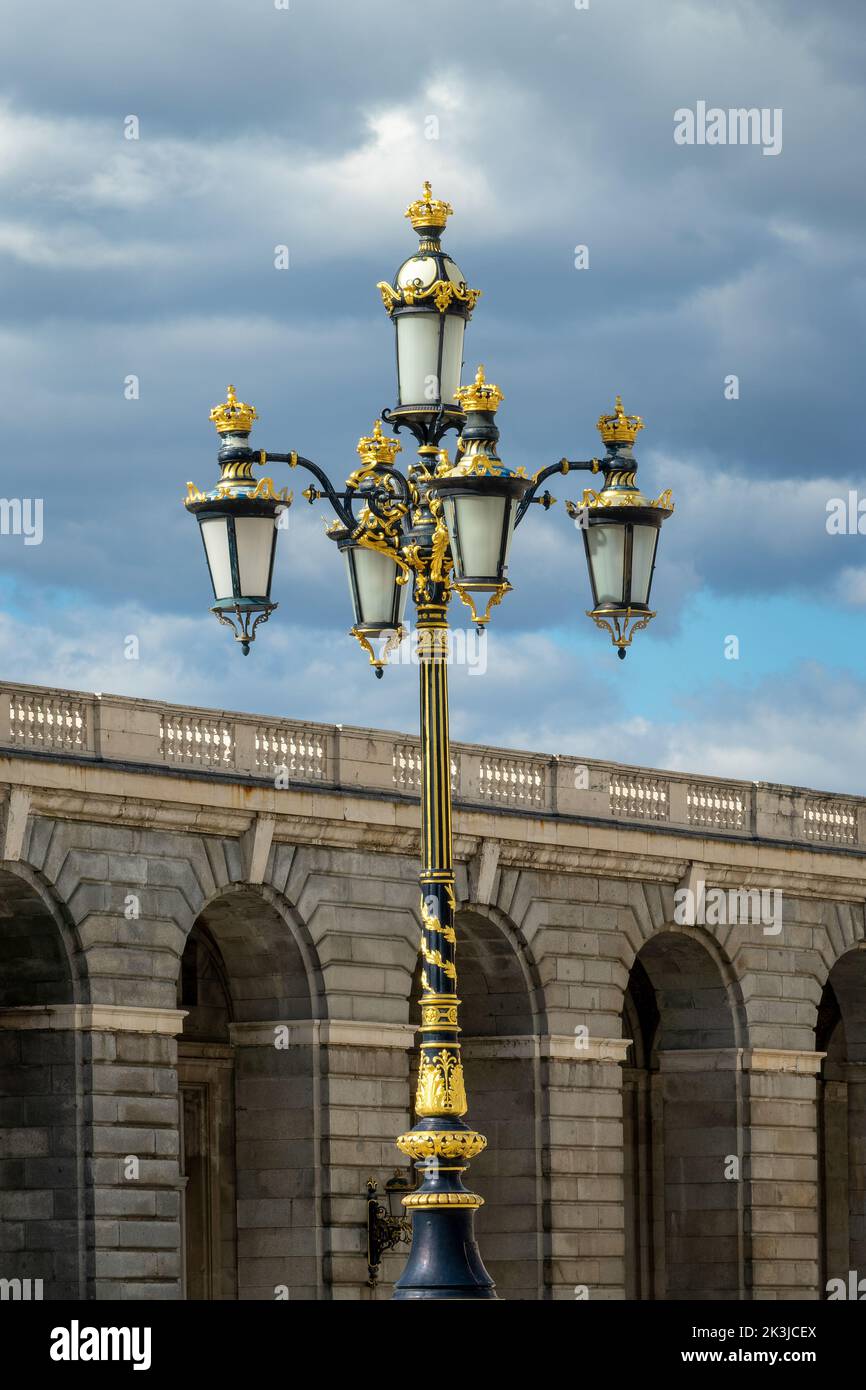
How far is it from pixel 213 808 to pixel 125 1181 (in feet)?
14.9

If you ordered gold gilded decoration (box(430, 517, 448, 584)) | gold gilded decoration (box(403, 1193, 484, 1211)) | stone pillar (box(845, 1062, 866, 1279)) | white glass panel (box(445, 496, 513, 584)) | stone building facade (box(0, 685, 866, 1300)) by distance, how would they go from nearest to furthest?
white glass panel (box(445, 496, 513, 584)) → gold gilded decoration (box(403, 1193, 484, 1211)) → gold gilded decoration (box(430, 517, 448, 584)) → stone building facade (box(0, 685, 866, 1300)) → stone pillar (box(845, 1062, 866, 1279))

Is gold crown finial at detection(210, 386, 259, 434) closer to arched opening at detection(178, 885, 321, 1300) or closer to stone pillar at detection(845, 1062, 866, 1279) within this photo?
arched opening at detection(178, 885, 321, 1300)

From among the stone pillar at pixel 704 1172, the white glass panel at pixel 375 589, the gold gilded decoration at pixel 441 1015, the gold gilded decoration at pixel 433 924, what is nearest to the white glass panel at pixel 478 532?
the gold gilded decoration at pixel 433 924

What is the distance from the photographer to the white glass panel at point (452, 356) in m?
24.3

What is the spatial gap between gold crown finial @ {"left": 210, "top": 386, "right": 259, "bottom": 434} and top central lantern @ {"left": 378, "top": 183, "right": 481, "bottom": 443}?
1158 millimetres

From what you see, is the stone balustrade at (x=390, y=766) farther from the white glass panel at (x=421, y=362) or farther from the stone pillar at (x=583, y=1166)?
the white glass panel at (x=421, y=362)

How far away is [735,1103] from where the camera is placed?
47.5 metres

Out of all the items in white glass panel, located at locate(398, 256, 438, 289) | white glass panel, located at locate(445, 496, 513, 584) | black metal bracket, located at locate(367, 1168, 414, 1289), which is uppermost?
white glass panel, located at locate(398, 256, 438, 289)

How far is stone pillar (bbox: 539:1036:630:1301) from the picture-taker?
44219mm

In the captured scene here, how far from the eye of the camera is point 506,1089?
1751 inches

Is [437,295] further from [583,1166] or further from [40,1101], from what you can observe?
[583,1166]

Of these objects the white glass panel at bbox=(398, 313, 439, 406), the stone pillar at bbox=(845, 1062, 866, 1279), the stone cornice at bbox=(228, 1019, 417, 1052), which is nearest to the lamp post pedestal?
the white glass panel at bbox=(398, 313, 439, 406)

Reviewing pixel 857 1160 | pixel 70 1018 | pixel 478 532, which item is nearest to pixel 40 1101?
pixel 70 1018
